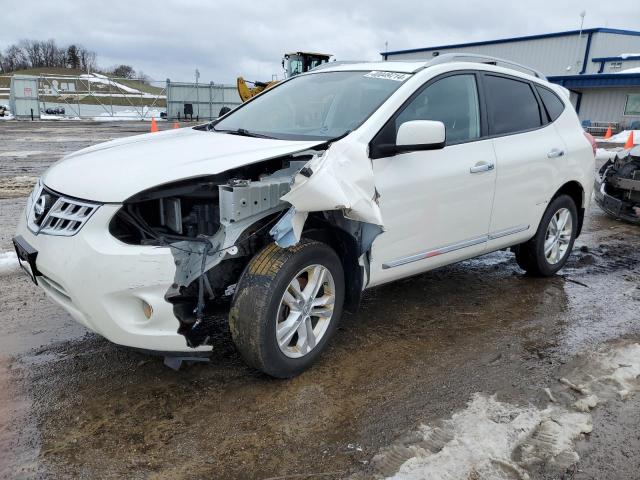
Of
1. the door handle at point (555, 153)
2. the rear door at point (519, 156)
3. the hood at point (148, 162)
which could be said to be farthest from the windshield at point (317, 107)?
the door handle at point (555, 153)

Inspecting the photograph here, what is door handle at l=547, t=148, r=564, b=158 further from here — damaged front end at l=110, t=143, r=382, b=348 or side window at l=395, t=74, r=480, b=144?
damaged front end at l=110, t=143, r=382, b=348

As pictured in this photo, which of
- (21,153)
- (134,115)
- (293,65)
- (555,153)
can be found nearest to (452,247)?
(555,153)

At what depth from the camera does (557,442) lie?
275cm

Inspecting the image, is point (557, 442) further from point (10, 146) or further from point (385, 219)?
point (10, 146)

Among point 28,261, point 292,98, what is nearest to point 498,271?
point 292,98

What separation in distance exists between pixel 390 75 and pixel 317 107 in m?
0.57

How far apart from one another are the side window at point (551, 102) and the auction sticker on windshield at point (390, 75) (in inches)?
70.8

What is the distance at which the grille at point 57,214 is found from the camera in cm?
277

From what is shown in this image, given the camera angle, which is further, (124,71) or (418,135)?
(124,71)

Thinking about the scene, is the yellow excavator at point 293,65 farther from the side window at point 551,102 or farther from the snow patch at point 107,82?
the side window at point 551,102

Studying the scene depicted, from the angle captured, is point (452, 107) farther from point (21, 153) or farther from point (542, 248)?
point (21, 153)

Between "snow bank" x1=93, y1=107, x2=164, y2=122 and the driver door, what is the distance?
98.1 ft

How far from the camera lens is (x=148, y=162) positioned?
3.00 meters

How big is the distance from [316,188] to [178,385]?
143cm
